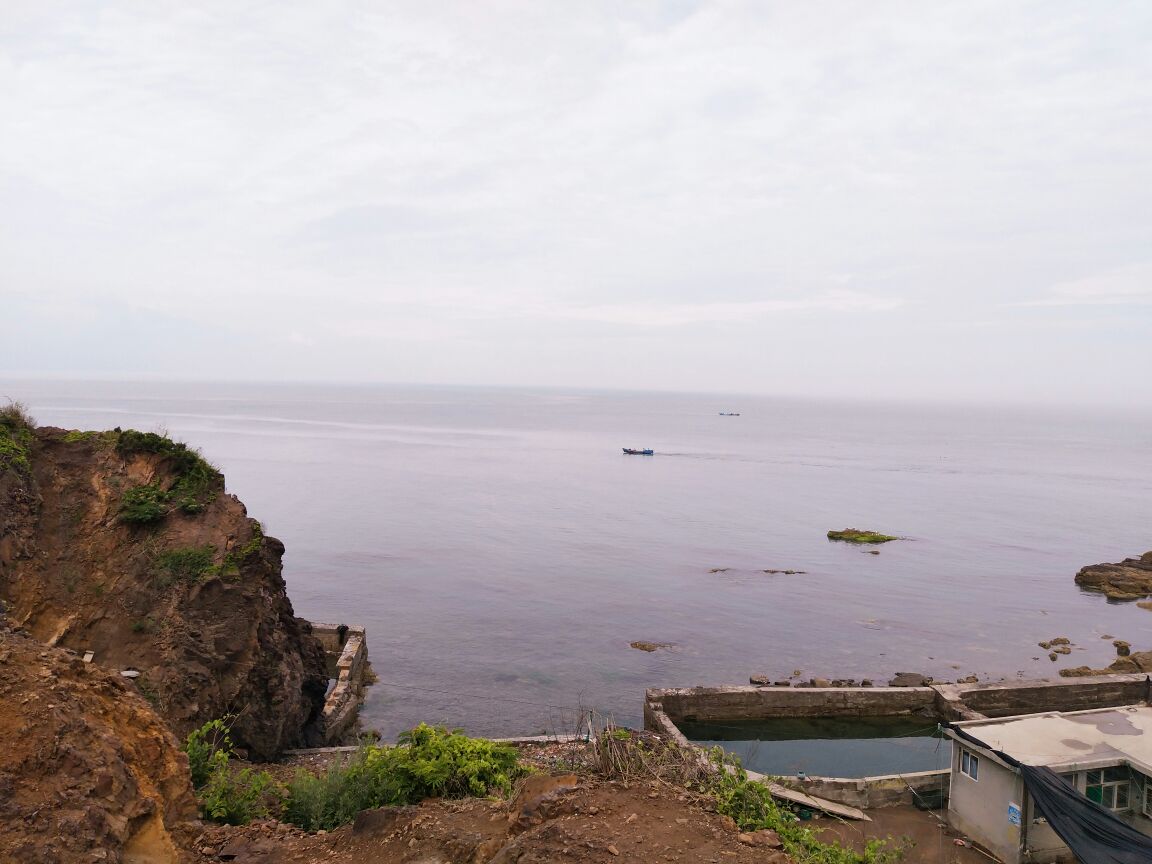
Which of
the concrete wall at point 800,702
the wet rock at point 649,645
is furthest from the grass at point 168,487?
the wet rock at point 649,645

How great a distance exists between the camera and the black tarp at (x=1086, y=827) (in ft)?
43.4

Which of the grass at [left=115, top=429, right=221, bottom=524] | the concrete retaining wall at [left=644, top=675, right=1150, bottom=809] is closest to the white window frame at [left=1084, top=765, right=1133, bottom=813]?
the concrete retaining wall at [left=644, top=675, right=1150, bottom=809]

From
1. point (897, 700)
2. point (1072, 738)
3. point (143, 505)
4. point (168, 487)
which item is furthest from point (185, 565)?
point (897, 700)

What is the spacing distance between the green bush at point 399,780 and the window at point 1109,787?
41.1 feet

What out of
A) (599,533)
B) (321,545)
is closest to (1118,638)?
(599,533)

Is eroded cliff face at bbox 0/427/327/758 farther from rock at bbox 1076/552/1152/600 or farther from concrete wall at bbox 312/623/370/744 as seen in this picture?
rock at bbox 1076/552/1152/600

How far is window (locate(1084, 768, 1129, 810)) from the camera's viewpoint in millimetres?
15695

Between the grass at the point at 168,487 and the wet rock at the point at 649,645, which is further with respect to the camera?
the wet rock at the point at 649,645

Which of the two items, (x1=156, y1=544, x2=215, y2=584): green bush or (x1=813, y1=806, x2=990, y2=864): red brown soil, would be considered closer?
(x1=813, y1=806, x2=990, y2=864): red brown soil

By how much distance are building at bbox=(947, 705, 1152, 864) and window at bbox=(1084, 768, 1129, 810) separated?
0.7 inches

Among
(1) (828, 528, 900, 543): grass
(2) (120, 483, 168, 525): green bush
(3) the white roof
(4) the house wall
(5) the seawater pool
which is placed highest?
(2) (120, 483, 168, 525): green bush

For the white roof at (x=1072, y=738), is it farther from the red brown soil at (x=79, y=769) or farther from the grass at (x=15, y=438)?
the grass at (x=15, y=438)

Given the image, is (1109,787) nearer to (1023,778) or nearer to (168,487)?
(1023,778)

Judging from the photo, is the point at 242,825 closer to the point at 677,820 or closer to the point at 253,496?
the point at 677,820
